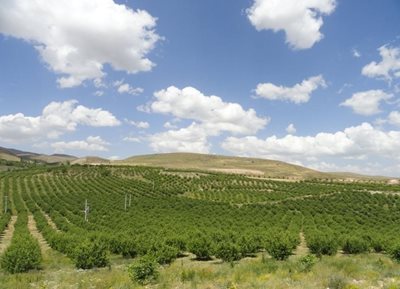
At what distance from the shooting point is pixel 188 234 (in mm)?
31641

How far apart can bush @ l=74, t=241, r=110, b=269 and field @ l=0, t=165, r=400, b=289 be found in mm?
59

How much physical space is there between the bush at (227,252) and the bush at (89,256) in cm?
696

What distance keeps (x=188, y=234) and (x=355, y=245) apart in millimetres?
12903

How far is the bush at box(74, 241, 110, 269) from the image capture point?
22594 mm

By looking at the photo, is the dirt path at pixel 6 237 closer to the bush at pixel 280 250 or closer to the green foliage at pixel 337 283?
the bush at pixel 280 250

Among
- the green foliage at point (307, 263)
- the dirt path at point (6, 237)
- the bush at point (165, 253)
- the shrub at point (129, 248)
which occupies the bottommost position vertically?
the dirt path at point (6, 237)

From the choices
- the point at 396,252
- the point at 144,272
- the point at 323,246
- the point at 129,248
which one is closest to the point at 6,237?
the point at 129,248

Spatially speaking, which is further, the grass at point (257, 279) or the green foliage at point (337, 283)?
the grass at point (257, 279)

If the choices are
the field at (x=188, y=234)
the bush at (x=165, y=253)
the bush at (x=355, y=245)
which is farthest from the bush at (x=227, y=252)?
the bush at (x=355, y=245)

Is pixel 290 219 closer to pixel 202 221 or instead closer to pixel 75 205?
pixel 202 221

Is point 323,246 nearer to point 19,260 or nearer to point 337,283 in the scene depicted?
point 337,283

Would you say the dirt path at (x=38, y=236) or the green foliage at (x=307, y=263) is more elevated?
the green foliage at (x=307, y=263)

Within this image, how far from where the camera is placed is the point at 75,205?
67812 mm

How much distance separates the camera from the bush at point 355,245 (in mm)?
30125
